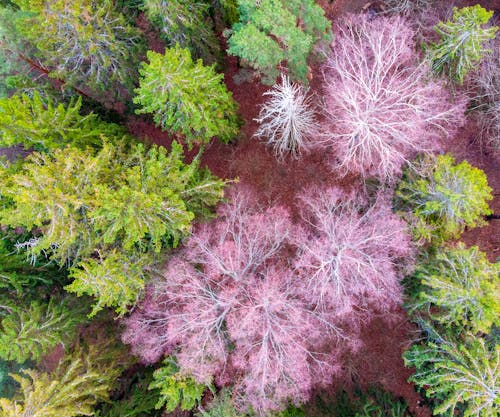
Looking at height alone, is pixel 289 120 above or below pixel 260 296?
above

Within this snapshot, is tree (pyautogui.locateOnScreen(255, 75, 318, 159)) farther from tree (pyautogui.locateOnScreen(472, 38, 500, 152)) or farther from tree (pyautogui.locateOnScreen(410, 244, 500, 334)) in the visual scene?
tree (pyautogui.locateOnScreen(410, 244, 500, 334))

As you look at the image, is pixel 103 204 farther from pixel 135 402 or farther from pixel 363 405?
pixel 363 405

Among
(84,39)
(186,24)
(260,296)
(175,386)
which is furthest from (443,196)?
(84,39)

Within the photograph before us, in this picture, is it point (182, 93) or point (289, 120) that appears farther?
point (289, 120)

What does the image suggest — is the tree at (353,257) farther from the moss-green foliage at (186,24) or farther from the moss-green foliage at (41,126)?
the moss-green foliage at (41,126)

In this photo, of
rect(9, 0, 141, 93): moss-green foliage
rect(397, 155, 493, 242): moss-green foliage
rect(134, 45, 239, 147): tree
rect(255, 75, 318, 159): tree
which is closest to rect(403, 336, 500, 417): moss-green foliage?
rect(397, 155, 493, 242): moss-green foliage

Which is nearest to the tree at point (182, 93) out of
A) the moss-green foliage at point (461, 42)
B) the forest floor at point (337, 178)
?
the forest floor at point (337, 178)

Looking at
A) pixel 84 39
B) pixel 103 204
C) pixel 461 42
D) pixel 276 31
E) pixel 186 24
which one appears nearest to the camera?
pixel 103 204

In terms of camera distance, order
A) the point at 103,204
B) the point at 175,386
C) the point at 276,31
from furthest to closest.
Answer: the point at 175,386
the point at 276,31
the point at 103,204
